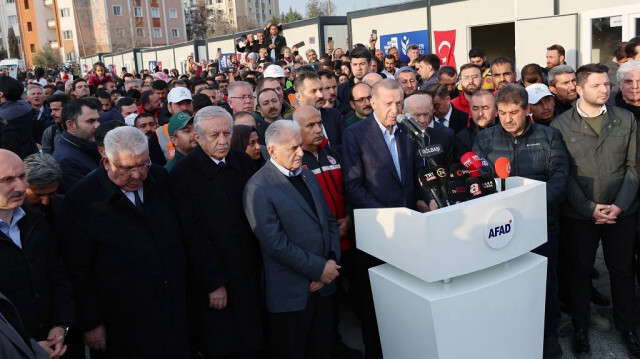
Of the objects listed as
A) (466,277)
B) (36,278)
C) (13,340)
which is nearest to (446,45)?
(466,277)

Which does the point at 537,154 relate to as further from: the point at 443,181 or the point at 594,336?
the point at 594,336

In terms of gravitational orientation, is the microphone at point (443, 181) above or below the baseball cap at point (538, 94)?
below

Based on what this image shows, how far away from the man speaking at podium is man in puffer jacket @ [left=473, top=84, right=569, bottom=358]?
0.64 metres

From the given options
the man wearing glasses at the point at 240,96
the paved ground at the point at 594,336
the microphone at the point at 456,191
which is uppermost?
the man wearing glasses at the point at 240,96

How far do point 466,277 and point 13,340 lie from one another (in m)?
2.00

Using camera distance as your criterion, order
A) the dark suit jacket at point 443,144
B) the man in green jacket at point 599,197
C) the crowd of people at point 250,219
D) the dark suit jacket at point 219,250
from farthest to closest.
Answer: the dark suit jacket at point 443,144
the man in green jacket at point 599,197
the dark suit jacket at point 219,250
the crowd of people at point 250,219

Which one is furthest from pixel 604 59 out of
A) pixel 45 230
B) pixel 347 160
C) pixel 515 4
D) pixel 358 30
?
pixel 45 230

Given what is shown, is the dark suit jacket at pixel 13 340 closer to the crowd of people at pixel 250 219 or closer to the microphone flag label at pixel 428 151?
the crowd of people at pixel 250 219

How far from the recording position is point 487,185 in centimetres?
279

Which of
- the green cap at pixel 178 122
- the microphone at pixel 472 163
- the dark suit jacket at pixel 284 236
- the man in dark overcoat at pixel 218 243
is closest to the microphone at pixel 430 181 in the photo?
the microphone at pixel 472 163

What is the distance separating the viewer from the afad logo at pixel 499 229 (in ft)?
8.25

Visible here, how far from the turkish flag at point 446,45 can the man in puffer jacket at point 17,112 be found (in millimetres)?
9994

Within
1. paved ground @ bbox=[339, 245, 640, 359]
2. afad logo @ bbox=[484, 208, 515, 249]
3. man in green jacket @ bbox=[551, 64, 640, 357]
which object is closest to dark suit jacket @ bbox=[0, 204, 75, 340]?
afad logo @ bbox=[484, 208, 515, 249]

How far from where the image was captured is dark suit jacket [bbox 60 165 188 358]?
2.97 metres
